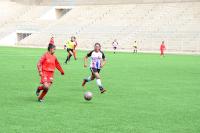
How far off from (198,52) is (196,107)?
4191 cm

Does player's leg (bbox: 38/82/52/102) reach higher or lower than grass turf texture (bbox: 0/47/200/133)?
higher

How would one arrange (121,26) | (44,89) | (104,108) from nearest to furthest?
1. (104,108)
2. (44,89)
3. (121,26)

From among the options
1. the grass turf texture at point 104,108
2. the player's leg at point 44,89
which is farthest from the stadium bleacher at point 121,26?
the player's leg at point 44,89

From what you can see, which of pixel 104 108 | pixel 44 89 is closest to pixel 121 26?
pixel 44 89

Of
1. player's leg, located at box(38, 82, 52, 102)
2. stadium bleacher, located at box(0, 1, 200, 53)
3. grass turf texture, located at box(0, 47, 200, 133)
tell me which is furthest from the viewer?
stadium bleacher, located at box(0, 1, 200, 53)

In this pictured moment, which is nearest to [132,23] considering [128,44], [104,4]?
[128,44]

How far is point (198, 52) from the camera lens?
54.3m

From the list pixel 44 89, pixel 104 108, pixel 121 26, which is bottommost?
pixel 104 108

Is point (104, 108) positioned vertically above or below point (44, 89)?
below

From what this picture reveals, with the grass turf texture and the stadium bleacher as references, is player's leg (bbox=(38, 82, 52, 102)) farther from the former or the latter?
the stadium bleacher

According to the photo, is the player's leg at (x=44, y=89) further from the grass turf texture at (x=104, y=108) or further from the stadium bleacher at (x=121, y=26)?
the stadium bleacher at (x=121, y=26)

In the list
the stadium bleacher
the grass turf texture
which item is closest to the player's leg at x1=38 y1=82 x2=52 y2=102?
the grass turf texture

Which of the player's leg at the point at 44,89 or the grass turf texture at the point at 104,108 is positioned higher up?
the player's leg at the point at 44,89

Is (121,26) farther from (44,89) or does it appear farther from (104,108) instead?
(104,108)
